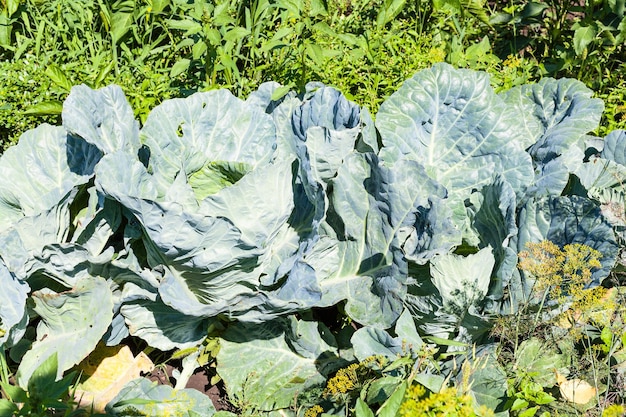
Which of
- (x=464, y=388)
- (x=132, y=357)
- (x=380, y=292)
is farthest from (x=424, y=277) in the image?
(x=132, y=357)

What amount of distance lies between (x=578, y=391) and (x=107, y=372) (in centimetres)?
181

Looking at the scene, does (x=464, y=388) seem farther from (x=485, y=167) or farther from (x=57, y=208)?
(x=57, y=208)

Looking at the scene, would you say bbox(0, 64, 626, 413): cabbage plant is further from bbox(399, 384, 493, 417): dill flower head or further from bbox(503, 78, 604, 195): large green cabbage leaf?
bbox(399, 384, 493, 417): dill flower head

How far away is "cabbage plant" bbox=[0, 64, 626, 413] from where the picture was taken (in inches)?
116

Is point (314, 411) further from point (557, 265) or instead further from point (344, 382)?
point (557, 265)

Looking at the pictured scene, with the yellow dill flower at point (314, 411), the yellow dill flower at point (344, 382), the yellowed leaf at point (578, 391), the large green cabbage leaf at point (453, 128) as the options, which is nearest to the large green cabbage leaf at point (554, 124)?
the large green cabbage leaf at point (453, 128)

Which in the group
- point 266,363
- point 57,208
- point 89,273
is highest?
point 57,208

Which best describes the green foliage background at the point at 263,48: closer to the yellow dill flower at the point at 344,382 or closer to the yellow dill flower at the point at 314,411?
the yellow dill flower at the point at 344,382

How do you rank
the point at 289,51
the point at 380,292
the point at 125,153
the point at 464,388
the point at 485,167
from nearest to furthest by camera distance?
the point at 464,388, the point at 125,153, the point at 380,292, the point at 485,167, the point at 289,51

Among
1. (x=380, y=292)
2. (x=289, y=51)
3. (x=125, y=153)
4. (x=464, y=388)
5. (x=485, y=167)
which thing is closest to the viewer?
(x=464, y=388)

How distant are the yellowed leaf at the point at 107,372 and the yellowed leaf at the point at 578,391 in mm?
1601

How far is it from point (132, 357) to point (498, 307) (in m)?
1.47

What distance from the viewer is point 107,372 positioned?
126 inches

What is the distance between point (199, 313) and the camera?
293 cm
